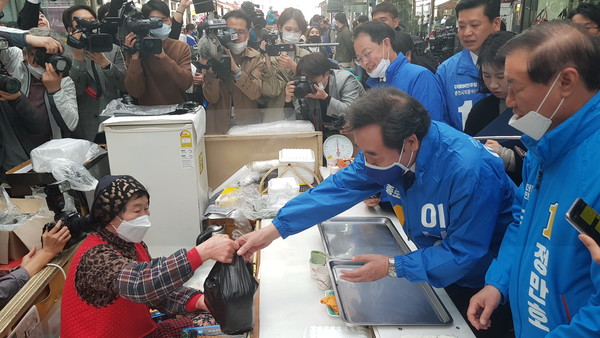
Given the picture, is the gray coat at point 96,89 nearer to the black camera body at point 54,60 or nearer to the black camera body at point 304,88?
the black camera body at point 54,60

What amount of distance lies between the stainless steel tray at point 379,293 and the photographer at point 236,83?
160cm

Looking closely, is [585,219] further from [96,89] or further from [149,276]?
[96,89]

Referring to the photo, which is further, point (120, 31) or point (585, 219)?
point (120, 31)

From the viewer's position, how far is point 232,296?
55.1 inches

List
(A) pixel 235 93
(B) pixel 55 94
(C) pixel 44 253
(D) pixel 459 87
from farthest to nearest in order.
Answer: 1. (A) pixel 235 93
2. (B) pixel 55 94
3. (D) pixel 459 87
4. (C) pixel 44 253

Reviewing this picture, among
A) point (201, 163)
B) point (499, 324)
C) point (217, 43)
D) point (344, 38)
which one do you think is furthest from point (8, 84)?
point (344, 38)

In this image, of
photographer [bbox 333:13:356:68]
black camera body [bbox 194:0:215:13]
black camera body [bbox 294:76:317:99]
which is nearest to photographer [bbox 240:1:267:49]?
black camera body [bbox 194:0:215:13]

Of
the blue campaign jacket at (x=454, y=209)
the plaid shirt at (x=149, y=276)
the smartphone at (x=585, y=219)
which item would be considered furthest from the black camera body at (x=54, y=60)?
the smartphone at (x=585, y=219)

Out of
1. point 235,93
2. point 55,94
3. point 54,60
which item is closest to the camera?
point 54,60

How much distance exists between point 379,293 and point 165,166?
1.65 m

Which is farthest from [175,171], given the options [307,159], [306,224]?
[306,224]

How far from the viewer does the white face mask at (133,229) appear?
1646 mm

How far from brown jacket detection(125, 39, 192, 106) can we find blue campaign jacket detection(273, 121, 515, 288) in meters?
2.10

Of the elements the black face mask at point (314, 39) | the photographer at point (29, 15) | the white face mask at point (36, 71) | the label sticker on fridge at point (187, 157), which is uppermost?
the photographer at point (29, 15)
